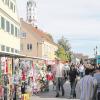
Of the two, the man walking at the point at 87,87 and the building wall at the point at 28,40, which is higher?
the building wall at the point at 28,40

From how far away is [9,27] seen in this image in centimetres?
5294

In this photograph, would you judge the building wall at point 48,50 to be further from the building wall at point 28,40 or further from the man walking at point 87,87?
the man walking at point 87,87

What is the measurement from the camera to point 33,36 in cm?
8500

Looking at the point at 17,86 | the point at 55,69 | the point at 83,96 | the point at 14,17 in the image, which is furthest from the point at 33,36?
the point at 83,96

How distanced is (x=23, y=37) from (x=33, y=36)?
192 cm

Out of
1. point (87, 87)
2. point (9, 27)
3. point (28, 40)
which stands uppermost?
point (28, 40)

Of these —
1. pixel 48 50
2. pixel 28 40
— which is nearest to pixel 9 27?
pixel 28 40

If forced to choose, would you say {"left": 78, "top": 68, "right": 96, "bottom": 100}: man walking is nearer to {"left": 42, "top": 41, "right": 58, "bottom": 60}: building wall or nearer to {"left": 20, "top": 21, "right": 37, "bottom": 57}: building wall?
{"left": 20, "top": 21, "right": 37, "bottom": 57}: building wall

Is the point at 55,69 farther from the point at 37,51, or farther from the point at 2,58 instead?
the point at 37,51

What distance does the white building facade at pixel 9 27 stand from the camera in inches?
1907

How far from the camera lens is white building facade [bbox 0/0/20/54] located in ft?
159

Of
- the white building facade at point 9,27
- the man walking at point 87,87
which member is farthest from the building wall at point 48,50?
the man walking at point 87,87

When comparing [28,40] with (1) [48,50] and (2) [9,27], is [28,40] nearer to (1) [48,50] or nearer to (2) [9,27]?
(1) [48,50]

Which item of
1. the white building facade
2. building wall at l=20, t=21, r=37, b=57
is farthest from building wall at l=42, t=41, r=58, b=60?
the white building facade
